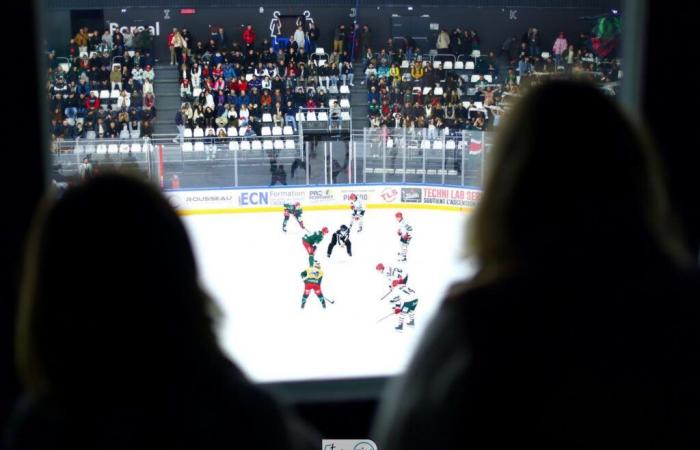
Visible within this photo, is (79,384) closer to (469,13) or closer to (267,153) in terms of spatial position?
(267,153)

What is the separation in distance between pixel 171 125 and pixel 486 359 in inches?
449

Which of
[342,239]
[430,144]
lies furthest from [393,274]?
[430,144]

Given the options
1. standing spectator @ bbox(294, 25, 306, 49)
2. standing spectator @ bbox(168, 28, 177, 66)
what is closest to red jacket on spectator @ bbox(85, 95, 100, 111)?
standing spectator @ bbox(168, 28, 177, 66)

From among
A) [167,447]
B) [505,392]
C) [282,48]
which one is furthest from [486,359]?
[282,48]

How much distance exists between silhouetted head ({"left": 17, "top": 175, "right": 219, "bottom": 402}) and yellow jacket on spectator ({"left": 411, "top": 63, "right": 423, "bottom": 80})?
11726mm

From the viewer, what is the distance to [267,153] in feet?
31.7

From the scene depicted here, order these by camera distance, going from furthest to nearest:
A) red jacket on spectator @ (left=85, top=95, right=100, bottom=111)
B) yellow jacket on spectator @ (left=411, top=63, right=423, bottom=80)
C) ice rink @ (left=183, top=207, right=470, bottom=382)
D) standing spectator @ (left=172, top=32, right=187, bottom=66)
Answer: standing spectator @ (left=172, top=32, right=187, bottom=66) < yellow jacket on spectator @ (left=411, top=63, right=423, bottom=80) < red jacket on spectator @ (left=85, top=95, right=100, bottom=111) < ice rink @ (left=183, top=207, right=470, bottom=382)

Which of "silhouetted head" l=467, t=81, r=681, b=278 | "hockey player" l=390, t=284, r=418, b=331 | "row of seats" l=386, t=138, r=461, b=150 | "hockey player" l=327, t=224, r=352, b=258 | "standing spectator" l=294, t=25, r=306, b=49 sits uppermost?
"standing spectator" l=294, t=25, r=306, b=49

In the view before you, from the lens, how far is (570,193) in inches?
28.3

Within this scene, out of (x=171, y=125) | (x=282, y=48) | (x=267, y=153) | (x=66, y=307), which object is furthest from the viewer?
(x=282, y=48)

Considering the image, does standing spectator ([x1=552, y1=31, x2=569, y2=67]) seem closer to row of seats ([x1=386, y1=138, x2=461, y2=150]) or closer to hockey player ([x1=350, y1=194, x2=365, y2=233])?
row of seats ([x1=386, y1=138, x2=461, y2=150])

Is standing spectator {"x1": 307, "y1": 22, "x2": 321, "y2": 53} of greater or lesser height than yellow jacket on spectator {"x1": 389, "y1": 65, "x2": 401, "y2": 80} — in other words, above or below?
above

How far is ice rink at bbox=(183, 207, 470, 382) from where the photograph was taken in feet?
23.0

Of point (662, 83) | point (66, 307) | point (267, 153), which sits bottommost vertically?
point (267, 153)
